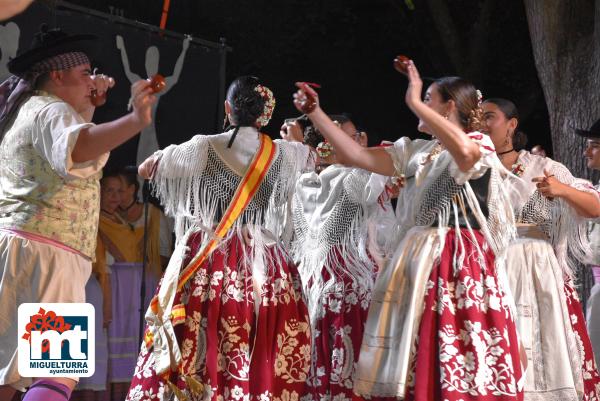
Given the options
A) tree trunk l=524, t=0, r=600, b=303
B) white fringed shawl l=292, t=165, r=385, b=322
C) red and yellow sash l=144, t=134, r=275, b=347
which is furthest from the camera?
tree trunk l=524, t=0, r=600, b=303

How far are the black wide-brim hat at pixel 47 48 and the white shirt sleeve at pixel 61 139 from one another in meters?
0.27

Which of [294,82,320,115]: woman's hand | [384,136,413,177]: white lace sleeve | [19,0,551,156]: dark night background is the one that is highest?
[19,0,551,156]: dark night background

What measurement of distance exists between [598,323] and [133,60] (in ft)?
10.6

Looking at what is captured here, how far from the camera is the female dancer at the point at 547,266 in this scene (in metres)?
3.94

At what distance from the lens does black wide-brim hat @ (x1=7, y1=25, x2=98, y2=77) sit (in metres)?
3.49

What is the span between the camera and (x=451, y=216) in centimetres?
359

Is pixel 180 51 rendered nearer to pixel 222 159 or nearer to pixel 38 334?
pixel 222 159

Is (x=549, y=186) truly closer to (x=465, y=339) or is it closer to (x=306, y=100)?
(x=465, y=339)

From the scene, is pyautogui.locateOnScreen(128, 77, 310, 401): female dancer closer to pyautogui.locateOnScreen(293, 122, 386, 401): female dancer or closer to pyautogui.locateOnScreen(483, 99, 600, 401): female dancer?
pyautogui.locateOnScreen(293, 122, 386, 401): female dancer

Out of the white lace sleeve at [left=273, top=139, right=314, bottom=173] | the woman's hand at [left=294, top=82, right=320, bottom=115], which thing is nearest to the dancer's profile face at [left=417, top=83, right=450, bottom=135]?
the woman's hand at [left=294, top=82, right=320, bottom=115]

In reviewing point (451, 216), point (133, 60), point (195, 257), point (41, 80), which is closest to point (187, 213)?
point (195, 257)

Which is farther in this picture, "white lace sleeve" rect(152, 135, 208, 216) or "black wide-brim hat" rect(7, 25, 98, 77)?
"white lace sleeve" rect(152, 135, 208, 216)

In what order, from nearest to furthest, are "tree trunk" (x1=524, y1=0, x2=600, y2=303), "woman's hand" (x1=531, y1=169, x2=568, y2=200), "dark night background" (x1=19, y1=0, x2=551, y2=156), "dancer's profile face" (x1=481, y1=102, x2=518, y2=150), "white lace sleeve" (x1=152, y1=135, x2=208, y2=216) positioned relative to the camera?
1. "woman's hand" (x1=531, y1=169, x2=568, y2=200)
2. "white lace sleeve" (x1=152, y1=135, x2=208, y2=216)
3. "dancer's profile face" (x1=481, y1=102, x2=518, y2=150)
4. "tree trunk" (x1=524, y1=0, x2=600, y2=303)
5. "dark night background" (x1=19, y1=0, x2=551, y2=156)
